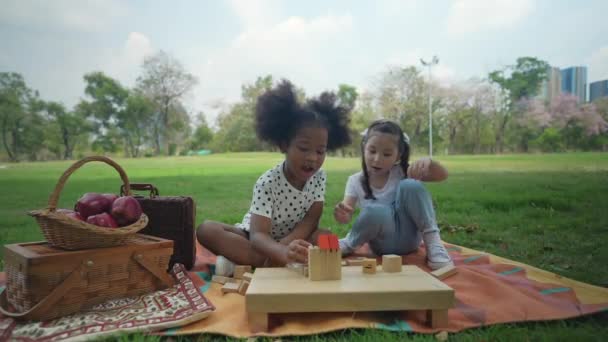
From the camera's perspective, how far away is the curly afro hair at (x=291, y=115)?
103 inches

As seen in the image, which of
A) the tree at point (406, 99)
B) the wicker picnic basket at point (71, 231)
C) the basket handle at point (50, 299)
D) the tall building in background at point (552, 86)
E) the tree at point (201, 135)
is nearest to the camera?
the basket handle at point (50, 299)

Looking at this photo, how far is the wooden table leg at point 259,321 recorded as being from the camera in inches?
70.1

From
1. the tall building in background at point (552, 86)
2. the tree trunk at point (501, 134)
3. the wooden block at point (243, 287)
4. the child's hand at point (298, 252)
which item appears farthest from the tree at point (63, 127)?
the tree trunk at point (501, 134)

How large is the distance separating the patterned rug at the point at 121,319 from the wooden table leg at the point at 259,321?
0.90 ft

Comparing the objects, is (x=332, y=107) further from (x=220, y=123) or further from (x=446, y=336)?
(x=220, y=123)

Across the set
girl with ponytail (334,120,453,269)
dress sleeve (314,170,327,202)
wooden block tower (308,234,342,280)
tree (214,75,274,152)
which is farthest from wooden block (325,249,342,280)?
tree (214,75,274,152)

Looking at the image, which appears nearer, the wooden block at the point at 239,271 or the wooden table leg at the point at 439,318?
the wooden table leg at the point at 439,318

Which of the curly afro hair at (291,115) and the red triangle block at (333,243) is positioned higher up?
the curly afro hair at (291,115)

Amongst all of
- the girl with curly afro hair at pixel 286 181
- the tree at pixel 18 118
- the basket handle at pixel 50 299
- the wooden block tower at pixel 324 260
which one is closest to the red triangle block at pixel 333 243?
Answer: the wooden block tower at pixel 324 260

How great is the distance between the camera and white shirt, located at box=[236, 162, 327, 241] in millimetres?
2557

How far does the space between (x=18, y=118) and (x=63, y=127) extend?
3.02 m

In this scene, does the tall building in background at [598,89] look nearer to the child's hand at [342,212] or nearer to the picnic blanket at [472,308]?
the picnic blanket at [472,308]

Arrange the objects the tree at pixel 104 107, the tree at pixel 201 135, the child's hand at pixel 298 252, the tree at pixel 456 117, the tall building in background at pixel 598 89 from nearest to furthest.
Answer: the child's hand at pixel 298 252, the tall building in background at pixel 598 89, the tree at pixel 104 107, the tree at pixel 456 117, the tree at pixel 201 135

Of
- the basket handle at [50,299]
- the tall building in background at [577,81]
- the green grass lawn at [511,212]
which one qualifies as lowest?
the green grass lawn at [511,212]
